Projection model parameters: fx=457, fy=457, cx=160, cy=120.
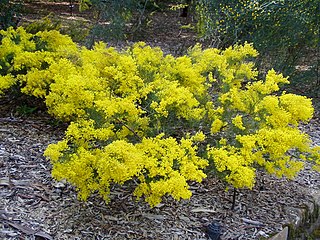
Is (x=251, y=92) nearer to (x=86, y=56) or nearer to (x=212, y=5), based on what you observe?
(x=86, y=56)

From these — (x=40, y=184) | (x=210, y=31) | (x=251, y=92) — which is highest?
(x=251, y=92)

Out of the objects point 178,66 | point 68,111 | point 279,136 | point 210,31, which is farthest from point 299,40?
point 68,111

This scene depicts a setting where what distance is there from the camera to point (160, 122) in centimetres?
300

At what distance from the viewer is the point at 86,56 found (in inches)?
145

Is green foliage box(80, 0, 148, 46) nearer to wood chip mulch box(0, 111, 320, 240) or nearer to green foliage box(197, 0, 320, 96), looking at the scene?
green foliage box(197, 0, 320, 96)

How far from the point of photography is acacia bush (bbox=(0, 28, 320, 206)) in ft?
8.17

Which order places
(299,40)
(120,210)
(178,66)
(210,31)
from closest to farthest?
(120,210) < (178,66) < (299,40) < (210,31)

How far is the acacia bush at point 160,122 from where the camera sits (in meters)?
2.49

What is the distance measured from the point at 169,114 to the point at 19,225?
3.73 feet

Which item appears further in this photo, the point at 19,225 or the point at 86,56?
the point at 86,56

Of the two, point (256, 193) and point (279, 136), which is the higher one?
point (279, 136)

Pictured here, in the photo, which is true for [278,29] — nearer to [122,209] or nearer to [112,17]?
[112,17]

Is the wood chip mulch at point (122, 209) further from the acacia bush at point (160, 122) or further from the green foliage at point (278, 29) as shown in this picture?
the green foliage at point (278, 29)

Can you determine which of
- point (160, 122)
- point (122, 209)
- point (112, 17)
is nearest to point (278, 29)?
point (160, 122)
